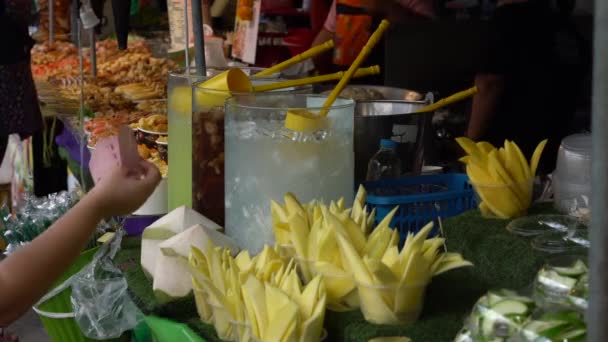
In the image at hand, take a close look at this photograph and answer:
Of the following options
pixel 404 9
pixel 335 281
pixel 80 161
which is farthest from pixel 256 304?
pixel 404 9

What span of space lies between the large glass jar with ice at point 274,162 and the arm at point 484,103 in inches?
77.6

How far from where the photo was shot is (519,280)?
5.12ft

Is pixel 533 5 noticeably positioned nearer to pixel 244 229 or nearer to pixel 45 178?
pixel 244 229

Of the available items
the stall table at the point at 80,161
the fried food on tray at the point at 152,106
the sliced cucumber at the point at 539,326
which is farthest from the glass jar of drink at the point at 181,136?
the fried food on tray at the point at 152,106

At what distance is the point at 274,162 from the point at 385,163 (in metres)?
0.43

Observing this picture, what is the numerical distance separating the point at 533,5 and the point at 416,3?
53 cm

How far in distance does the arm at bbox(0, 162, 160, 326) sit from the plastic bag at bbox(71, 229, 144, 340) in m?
0.40

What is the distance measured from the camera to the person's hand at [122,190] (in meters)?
1.43

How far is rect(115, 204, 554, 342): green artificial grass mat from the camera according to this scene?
141 cm

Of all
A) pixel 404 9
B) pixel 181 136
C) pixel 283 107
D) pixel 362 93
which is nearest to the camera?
pixel 283 107

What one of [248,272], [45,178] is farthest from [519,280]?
[45,178]

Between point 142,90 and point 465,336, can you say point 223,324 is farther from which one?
point 142,90

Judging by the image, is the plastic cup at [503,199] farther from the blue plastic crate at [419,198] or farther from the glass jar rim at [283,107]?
the glass jar rim at [283,107]

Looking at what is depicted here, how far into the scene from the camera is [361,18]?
399 centimetres
